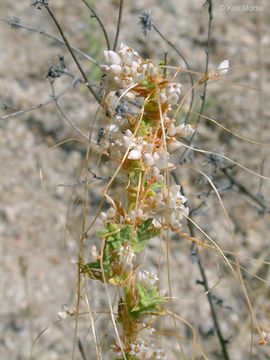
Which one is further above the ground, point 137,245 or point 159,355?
point 137,245

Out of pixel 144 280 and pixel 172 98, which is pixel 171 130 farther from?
pixel 144 280

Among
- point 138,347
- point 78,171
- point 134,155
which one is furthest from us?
point 78,171

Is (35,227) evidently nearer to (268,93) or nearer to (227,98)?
(227,98)

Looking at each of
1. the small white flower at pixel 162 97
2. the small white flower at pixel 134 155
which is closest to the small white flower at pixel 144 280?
the small white flower at pixel 134 155

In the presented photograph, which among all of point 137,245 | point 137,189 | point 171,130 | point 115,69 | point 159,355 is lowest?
point 159,355

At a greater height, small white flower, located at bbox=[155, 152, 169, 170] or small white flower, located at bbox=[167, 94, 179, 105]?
small white flower, located at bbox=[167, 94, 179, 105]

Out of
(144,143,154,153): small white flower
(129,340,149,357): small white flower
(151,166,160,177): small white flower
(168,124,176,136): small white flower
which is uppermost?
(168,124,176,136): small white flower

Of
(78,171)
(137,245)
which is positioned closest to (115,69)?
(137,245)

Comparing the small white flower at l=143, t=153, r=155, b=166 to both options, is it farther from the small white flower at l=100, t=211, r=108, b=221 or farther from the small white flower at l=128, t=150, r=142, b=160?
the small white flower at l=100, t=211, r=108, b=221

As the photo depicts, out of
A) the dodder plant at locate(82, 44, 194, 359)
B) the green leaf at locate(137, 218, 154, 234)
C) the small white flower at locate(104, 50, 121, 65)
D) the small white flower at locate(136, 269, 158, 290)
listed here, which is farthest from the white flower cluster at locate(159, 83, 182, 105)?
the small white flower at locate(136, 269, 158, 290)
